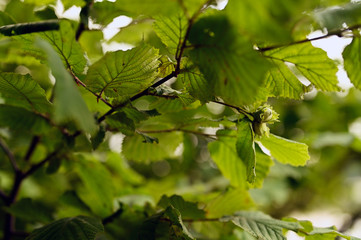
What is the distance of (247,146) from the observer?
0.67m

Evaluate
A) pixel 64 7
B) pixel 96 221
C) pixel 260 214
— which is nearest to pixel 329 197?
pixel 260 214

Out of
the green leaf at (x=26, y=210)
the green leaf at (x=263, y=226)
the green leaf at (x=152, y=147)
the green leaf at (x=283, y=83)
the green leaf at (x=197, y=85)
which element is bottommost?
the green leaf at (x=26, y=210)

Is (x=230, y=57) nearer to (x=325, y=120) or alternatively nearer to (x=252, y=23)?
(x=252, y=23)

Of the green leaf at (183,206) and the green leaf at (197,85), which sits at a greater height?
the green leaf at (197,85)

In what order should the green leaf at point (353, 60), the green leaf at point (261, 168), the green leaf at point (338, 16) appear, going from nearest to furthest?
the green leaf at point (338, 16) → the green leaf at point (353, 60) → the green leaf at point (261, 168)

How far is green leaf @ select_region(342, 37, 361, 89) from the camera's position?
0.62m

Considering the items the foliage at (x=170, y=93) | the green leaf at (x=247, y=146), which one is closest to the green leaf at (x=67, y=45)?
the foliage at (x=170, y=93)

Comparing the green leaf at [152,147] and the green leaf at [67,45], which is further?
the green leaf at [152,147]

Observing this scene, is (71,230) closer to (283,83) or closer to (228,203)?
(228,203)

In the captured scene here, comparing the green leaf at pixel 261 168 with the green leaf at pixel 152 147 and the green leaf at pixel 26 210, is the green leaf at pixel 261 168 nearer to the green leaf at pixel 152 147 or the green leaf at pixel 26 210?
the green leaf at pixel 152 147

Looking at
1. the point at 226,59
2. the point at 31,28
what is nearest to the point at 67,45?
the point at 31,28

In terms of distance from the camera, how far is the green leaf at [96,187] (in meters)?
0.95

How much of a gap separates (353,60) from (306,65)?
9cm

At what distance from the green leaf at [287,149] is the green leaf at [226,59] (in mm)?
266
